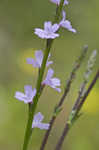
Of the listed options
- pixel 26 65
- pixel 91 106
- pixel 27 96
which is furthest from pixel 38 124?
pixel 26 65

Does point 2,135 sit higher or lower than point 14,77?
lower

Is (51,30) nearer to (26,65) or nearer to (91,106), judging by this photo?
(91,106)

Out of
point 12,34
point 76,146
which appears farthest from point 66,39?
point 76,146

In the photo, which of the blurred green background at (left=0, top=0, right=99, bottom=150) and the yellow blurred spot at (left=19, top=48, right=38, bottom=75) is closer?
the blurred green background at (left=0, top=0, right=99, bottom=150)

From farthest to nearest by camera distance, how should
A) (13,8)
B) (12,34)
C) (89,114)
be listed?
(13,8)
(12,34)
(89,114)

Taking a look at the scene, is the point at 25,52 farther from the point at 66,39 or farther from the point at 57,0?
the point at 57,0

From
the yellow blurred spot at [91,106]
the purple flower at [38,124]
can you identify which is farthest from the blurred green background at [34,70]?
the purple flower at [38,124]

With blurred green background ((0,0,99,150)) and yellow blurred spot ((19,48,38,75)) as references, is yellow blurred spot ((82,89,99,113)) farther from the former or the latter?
yellow blurred spot ((19,48,38,75))

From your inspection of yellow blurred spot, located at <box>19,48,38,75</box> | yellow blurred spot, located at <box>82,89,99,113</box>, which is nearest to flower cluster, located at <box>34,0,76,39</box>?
yellow blurred spot, located at <box>82,89,99,113</box>
